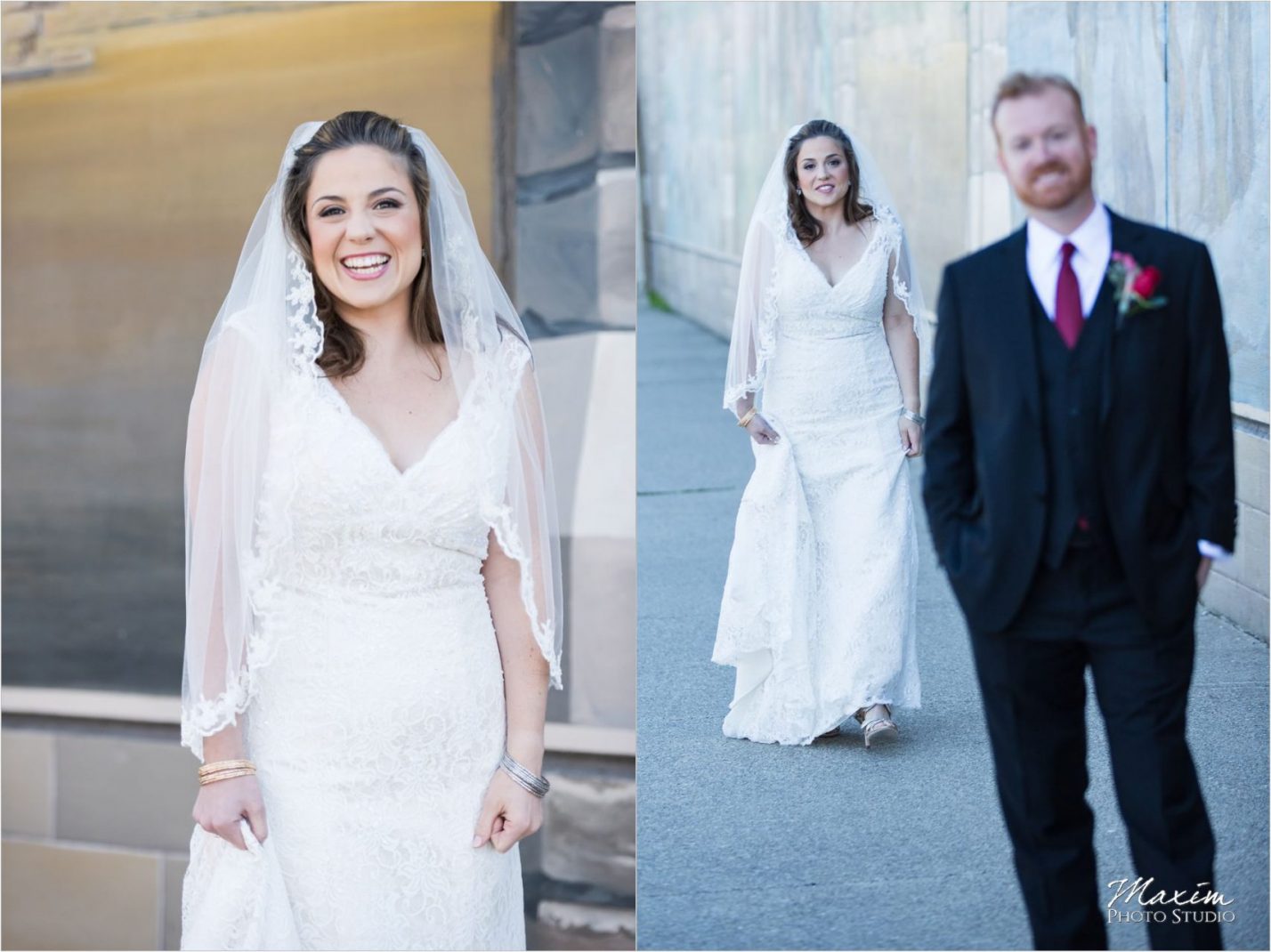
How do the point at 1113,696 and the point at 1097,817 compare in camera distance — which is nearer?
the point at 1113,696

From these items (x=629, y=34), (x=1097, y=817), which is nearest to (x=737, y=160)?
(x=629, y=34)

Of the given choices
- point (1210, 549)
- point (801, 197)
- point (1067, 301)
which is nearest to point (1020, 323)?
point (1067, 301)

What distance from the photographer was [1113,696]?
2508mm

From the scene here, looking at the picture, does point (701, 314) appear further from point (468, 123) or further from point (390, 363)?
point (390, 363)

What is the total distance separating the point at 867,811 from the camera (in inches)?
152

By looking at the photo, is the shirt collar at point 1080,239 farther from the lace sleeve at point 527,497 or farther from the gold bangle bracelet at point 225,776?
the gold bangle bracelet at point 225,776

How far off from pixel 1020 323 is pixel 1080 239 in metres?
0.18

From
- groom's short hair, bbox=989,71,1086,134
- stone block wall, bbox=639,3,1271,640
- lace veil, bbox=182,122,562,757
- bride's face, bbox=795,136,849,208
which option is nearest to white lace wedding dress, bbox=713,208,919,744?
bride's face, bbox=795,136,849,208

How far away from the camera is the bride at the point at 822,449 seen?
445cm

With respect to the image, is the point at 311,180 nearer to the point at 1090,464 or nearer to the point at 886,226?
the point at 1090,464

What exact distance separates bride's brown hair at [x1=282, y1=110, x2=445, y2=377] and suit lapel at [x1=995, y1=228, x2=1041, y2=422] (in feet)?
3.40

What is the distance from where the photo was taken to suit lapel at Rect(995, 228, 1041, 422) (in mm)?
2416

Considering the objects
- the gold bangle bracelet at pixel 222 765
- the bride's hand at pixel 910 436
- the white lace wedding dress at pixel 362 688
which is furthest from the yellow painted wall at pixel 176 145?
the gold bangle bracelet at pixel 222 765

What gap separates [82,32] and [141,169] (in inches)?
18.4
